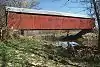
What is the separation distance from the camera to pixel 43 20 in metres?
28.3

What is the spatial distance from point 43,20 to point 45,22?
419mm

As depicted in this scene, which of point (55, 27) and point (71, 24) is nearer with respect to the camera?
point (55, 27)

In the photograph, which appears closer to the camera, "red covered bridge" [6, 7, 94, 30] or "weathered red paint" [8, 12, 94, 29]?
"red covered bridge" [6, 7, 94, 30]

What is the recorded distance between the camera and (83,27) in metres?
34.4

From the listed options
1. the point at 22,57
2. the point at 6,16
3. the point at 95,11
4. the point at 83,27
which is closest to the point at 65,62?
the point at 22,57

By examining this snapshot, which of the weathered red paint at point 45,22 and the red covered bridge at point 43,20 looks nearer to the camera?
the red covered bridge at point 43,20

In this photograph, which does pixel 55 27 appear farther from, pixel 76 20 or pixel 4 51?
pixel 4 51

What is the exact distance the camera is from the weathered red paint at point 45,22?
24.6m

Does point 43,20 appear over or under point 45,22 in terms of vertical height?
over

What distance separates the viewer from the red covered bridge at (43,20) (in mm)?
24458

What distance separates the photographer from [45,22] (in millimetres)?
28562

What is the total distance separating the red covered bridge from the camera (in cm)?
2446

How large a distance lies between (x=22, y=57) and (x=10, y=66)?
2.07m

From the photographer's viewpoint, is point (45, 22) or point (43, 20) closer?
point (43, 20)
